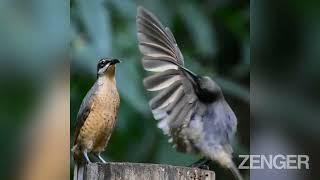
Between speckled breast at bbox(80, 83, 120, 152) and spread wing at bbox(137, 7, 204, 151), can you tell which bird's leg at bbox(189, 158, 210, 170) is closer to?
spread wing at bbox(137, 7, 204, 151)

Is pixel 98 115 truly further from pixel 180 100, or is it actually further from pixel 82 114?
pixel 180 100

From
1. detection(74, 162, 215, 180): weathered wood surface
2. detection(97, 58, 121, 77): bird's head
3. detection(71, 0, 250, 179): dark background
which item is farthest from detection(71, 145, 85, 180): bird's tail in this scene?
detection(74, 162, 215, 180): weathered wood surface

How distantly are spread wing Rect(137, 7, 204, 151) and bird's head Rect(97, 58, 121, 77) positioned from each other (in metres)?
0.15

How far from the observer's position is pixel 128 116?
3232 millimetres

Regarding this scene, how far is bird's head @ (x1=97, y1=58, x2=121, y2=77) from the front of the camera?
323 cm

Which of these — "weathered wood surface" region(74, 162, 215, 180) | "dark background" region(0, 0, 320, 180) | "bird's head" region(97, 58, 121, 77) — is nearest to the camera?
"weathered wood surface" region(74, 162, 215, 180)

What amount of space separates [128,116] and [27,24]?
0.65 m

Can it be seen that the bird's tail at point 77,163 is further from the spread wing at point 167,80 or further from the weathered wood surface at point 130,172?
the weathered wood surface at point 130,172

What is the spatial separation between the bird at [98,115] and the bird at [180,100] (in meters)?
0.17

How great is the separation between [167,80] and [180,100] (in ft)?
0.38

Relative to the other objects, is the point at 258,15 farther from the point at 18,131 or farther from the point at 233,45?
the point at 18,131

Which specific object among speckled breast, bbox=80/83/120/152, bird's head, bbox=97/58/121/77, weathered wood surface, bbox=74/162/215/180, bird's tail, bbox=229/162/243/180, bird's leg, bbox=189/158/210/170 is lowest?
bird's tail, bbox=229/162/243/180

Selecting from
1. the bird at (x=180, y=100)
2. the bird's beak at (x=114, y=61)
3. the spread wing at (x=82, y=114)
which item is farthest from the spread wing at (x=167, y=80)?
the spread wing at (x=82, y=114)

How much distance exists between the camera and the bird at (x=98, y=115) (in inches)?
125
